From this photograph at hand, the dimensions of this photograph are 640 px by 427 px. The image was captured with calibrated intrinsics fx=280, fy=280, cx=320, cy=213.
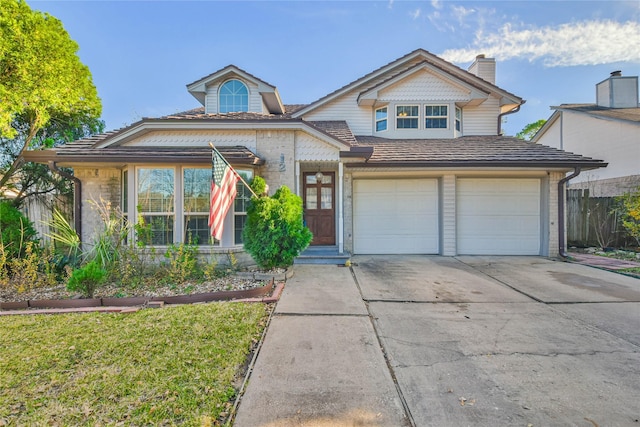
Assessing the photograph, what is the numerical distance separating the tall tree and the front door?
770 centimetres

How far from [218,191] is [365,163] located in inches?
188

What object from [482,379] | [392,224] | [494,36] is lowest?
[482,379]

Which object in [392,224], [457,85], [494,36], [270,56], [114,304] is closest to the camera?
[114,304]

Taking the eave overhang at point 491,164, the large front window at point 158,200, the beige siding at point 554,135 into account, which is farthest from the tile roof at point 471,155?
the beige siding at point 554,135

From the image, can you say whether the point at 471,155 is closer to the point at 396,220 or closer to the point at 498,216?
the point at 498,216

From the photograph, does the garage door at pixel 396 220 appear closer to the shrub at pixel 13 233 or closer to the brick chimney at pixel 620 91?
the shrub at pixel 13 233

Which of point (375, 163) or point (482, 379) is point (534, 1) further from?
point (482, 379)

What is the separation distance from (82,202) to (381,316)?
26.2ft

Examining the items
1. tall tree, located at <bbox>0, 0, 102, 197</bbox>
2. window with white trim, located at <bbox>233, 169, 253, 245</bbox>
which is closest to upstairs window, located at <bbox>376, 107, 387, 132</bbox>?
window with white trim, located at <bbox>233, 169, 253, 245</bbox>

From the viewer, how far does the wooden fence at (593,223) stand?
33.2 feet

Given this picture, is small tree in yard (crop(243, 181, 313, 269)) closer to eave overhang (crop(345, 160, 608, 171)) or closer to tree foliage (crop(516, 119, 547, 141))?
eave overhang (crop(345, 160, 608, 171))

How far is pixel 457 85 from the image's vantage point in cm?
1038

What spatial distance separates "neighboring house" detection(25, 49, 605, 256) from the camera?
6.88m

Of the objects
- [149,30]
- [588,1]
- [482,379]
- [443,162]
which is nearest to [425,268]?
[443,162]
